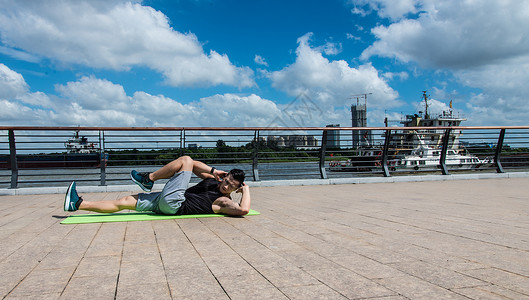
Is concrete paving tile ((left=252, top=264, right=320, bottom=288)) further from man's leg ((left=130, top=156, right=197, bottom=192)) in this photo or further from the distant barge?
the distant barge

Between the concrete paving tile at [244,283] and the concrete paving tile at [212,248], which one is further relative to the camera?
the concrete paving tile at [212,248]

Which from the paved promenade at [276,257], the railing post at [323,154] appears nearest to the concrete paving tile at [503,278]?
the paved promenade at [276,257]

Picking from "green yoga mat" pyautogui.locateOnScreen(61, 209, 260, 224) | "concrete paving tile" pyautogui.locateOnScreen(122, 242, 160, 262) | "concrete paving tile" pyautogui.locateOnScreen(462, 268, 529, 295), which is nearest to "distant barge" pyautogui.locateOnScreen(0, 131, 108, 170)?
"green yoga mat" pyautogui.locateOnScreen(61, 209, 260, 224)

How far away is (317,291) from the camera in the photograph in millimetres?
1832

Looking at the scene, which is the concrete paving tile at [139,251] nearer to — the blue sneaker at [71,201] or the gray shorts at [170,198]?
the gray shorts at [170,198]

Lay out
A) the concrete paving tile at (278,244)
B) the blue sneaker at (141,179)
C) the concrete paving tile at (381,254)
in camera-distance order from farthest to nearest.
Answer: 1. the blue sneaker at (141,179)
2. the concrete paving tile at (278,244)
3. the concrete paving tile at (381,254)

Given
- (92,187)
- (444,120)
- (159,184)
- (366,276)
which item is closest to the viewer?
(366,276)

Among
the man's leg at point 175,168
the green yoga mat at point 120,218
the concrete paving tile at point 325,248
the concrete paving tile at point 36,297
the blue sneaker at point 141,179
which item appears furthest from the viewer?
the blue sneaker at point 141,179

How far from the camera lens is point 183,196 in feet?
A: 13.6

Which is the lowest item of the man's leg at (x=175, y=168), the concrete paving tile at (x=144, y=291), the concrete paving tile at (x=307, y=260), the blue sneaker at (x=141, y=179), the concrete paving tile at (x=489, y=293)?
the concrete paving tile at (x=307, y=260)

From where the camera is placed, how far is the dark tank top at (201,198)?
4.21m

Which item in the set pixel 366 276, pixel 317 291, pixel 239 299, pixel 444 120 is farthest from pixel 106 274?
pixel 444 120

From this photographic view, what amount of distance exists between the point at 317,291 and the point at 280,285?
20 centimetres

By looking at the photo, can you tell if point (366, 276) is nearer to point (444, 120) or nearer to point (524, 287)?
point (524, 287)
